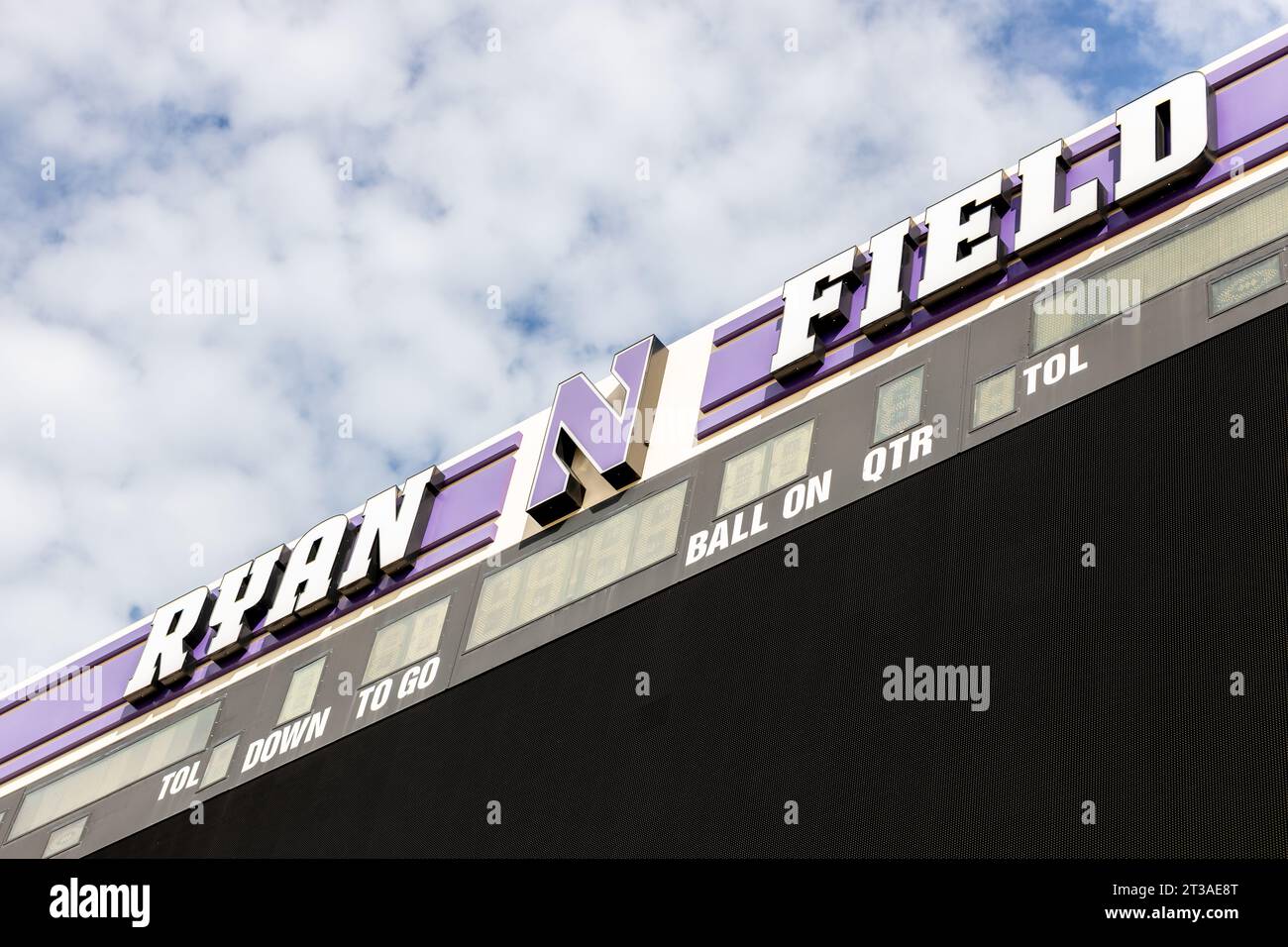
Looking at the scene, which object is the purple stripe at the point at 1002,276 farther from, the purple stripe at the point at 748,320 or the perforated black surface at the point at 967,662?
the perforated black surface at the point at 967,662

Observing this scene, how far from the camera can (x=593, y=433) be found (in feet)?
45.9

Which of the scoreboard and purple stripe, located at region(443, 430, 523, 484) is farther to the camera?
purple stripe, located at region(443, 430, 523, 484)

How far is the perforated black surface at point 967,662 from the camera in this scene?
325 inches

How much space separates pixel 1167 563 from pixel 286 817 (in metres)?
7.26

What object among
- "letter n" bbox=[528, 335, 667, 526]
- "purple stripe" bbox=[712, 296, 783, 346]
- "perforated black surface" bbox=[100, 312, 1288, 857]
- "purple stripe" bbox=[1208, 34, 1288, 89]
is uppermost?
"purple stripe" bbox=[1208, 34, 1288, 89]

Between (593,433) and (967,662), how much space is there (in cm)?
538

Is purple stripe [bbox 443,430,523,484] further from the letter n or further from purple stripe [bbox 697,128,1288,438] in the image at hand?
purple stripe [bbox 697,128,1288,438]

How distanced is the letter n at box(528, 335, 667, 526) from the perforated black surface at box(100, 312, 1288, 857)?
1816 millimetres

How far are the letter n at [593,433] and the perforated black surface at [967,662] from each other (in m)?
1.82

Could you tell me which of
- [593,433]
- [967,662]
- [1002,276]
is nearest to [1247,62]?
[1002,276]

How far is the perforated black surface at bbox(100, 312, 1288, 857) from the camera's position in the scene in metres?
8.26

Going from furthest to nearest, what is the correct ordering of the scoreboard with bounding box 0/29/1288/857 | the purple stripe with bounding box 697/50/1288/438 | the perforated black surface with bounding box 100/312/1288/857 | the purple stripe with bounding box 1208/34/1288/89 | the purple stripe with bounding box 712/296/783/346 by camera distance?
the purple stripe with bounding box 712/296/783/346, the purple stripe with bounding box 1208/34/1288/89, the purple stripe with bounding box 697/50/1288/438, the scoreboard with bounding box 0/29/1288/857, the perforated black surface with bounding box 100/312/1288/857

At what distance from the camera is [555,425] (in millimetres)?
14492

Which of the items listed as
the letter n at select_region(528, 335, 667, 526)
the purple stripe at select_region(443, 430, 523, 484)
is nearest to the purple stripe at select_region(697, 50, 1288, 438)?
the letter n at select_region(528, 335, 667, 526)
